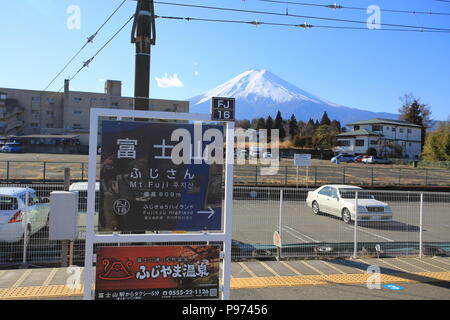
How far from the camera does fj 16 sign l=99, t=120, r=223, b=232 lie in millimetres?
4457

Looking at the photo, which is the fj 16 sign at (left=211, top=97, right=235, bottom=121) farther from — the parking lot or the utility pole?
the parking lot

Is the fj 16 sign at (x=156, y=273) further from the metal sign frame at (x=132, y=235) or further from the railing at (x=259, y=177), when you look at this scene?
the railing at (x=259, y=177)

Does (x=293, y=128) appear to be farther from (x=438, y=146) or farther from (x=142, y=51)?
(x=142, y=51)

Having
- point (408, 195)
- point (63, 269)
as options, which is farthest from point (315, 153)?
point (63, 269)

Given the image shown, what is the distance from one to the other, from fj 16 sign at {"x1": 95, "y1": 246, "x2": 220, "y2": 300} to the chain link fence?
3737mm

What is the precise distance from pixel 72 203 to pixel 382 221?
7798 millimetres

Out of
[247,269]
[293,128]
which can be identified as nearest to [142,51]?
[247,269]

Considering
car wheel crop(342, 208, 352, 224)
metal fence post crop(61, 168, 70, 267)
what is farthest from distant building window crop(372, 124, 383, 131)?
metal fence post crop(61, 168, 70, 267)

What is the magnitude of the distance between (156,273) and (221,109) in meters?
2.11

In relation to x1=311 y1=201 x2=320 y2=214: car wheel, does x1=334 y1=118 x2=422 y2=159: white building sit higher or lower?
higher

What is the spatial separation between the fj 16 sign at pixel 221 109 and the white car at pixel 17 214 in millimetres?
5080

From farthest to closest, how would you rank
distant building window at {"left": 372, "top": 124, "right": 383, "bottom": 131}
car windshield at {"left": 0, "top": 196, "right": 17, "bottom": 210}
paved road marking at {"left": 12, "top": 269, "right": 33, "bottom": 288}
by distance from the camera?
distant building window at {"left": 372, "top": 124, "right": 383, "bottom": 131}, car windshield at {"left": 0, "top": 196, "right": 17, "bottom": 210}, paved road marking at {"left": 12, "top": 269, "right": 33, "bottom": 288}

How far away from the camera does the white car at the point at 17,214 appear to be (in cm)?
779
